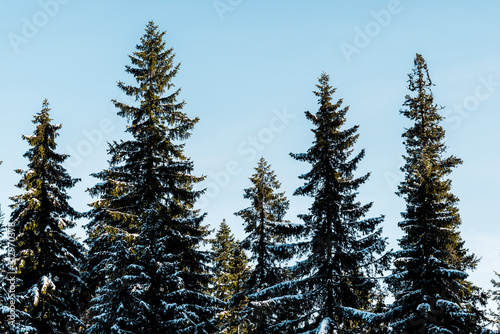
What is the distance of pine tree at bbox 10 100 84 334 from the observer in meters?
19.4

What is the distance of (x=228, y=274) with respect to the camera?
3259 cm

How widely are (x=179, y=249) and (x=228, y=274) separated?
13.8 metres

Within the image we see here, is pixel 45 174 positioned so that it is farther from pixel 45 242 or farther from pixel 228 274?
pixel 228 274

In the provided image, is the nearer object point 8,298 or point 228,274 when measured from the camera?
point 8,298

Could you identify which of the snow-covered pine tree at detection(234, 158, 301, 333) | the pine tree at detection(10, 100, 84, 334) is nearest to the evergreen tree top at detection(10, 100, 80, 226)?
the pine tree at detection(10, 100, 84, 334)

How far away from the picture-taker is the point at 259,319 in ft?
72.8

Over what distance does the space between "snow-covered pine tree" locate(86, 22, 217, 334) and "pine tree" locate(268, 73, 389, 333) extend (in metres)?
4.42

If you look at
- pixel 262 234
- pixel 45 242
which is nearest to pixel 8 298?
pixel 45 242

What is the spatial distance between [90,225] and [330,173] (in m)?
13.0

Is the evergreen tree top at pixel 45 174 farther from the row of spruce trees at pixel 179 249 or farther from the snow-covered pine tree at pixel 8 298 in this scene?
the snow-covered pine tree at pixel 8 298

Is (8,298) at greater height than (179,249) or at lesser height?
lesser

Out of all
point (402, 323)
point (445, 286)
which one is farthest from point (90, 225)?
point (445, 286)

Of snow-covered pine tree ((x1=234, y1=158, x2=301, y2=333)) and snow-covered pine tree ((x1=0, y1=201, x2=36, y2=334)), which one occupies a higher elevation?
snow-covered pine tree ((x1=234, y1=158, x2=301, y2=333))

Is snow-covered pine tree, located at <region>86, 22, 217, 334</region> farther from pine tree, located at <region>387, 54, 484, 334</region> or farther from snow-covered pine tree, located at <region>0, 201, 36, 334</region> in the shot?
pine tree, located at <region>387, 54, 484, 334</region>
